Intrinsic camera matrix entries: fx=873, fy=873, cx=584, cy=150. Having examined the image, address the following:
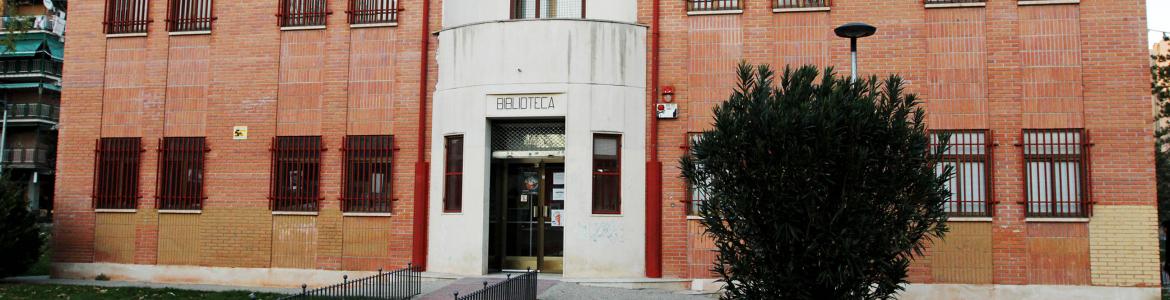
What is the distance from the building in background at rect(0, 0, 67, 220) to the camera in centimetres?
4688

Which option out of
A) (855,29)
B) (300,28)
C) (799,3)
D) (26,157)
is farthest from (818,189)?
(26,157)

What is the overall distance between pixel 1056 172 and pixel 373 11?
40.7ft

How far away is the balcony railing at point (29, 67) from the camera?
47834 millimetres

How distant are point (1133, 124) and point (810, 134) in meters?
8.83

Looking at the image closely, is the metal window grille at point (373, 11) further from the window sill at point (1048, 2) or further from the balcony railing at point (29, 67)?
the balcony railing at point (29, 67)

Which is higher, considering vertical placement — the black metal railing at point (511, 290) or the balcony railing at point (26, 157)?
the balcony railing at point (26, 157)

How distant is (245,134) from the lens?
1688 cm

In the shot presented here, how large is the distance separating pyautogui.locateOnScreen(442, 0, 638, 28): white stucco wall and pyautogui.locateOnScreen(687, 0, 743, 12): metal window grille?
1.00 meters

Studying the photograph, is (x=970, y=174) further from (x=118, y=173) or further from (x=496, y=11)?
(x=118, y=173)

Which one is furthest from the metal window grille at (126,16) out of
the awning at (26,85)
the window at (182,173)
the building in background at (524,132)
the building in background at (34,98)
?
the awning at (26,85)

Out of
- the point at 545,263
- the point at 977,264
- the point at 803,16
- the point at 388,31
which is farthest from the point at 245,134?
the point at 977,264

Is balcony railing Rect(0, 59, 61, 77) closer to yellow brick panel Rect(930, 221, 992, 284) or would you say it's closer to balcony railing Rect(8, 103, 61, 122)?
balcony railing Rect(8, 103, 61, 122)

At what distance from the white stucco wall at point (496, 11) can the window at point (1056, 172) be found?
281 inches

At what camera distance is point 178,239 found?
1694 cm
